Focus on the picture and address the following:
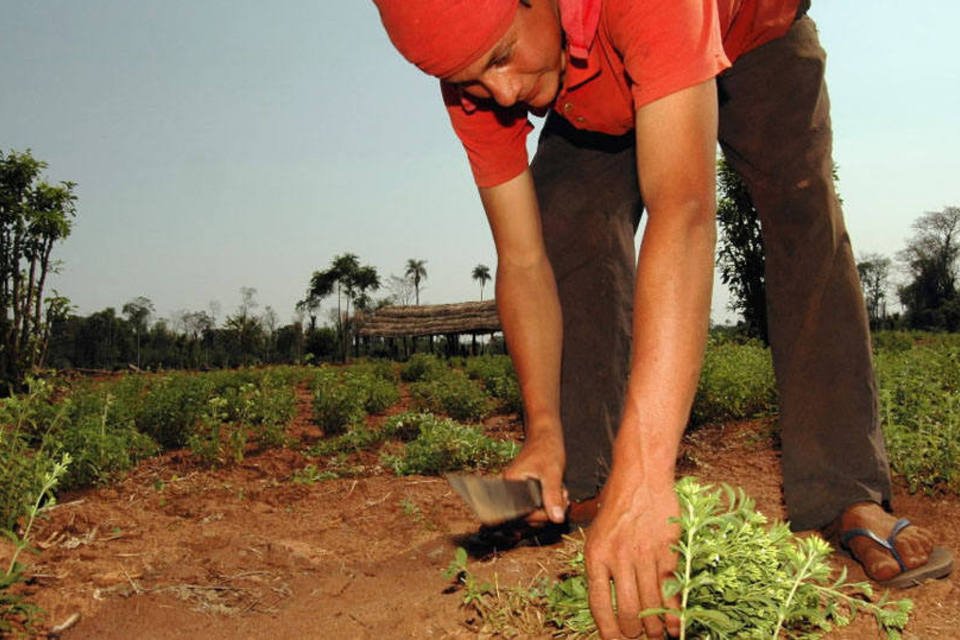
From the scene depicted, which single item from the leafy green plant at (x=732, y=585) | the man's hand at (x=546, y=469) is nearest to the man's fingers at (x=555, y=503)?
the man's hand at (x=546, y=469)

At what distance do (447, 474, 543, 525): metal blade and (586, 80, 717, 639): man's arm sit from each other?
41cm

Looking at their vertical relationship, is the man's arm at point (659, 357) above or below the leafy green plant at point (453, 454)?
above

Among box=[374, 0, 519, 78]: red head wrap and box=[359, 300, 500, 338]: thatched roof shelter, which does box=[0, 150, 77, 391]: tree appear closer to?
box=[374, 0, 519, 78]: red head wrap

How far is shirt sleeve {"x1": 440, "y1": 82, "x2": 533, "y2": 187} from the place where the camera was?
2.27 meters

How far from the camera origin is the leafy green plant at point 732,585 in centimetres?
131

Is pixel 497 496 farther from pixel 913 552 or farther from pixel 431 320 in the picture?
pixel 431 320

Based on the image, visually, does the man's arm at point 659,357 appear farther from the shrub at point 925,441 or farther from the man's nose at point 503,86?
the shrub at point 925,441

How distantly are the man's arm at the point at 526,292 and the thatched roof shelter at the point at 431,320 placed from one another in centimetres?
2818

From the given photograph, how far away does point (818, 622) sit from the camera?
1553 mm

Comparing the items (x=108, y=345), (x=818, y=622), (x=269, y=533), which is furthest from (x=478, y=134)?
(x=108, y=345)

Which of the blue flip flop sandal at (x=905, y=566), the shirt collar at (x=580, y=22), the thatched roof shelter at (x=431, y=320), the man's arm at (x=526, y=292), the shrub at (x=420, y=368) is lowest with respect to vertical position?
the blue flip flop sandal at (x=905, y=566)

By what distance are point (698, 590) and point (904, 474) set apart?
7.61 feet

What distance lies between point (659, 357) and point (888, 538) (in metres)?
1.26

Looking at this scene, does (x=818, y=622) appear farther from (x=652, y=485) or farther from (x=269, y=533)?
(x=269, y=533)
